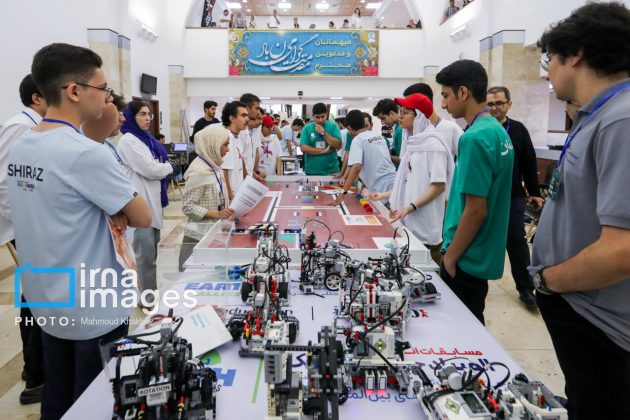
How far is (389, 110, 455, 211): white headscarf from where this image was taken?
2592 millimetres

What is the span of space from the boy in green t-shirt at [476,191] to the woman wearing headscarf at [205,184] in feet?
4.80

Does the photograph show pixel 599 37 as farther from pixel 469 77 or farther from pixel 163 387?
pixel 163 387

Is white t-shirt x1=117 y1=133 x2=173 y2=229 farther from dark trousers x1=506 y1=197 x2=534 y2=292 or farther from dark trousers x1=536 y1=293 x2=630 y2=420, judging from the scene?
dark trousers x1=506 y1=197 x2=534 y2=292

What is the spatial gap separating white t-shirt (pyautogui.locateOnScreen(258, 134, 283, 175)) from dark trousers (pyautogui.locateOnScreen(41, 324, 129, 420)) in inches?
162

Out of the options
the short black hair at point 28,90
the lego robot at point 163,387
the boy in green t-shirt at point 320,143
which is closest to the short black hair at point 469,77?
the lego robot at point 163,387

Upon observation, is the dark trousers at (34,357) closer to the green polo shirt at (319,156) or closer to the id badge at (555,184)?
the id badge at (555,184)

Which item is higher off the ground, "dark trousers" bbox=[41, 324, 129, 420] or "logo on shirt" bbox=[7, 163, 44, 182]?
"logo on shirt" bbox=[7, 163, 44, 182]

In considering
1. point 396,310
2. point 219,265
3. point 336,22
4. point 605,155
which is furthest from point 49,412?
point 336,22

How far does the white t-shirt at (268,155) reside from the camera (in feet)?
18.0

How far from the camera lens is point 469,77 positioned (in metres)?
1.78

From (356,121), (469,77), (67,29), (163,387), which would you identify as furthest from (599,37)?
(67,29)

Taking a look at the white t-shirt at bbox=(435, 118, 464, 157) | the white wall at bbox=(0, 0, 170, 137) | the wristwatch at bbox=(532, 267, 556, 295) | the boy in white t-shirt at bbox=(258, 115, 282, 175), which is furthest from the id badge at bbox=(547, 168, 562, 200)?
the white wall at bbox=(0, 0, 170, 137)

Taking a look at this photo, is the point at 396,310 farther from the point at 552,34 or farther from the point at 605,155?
the point at 552,34

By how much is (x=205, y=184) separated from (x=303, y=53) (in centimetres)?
932
